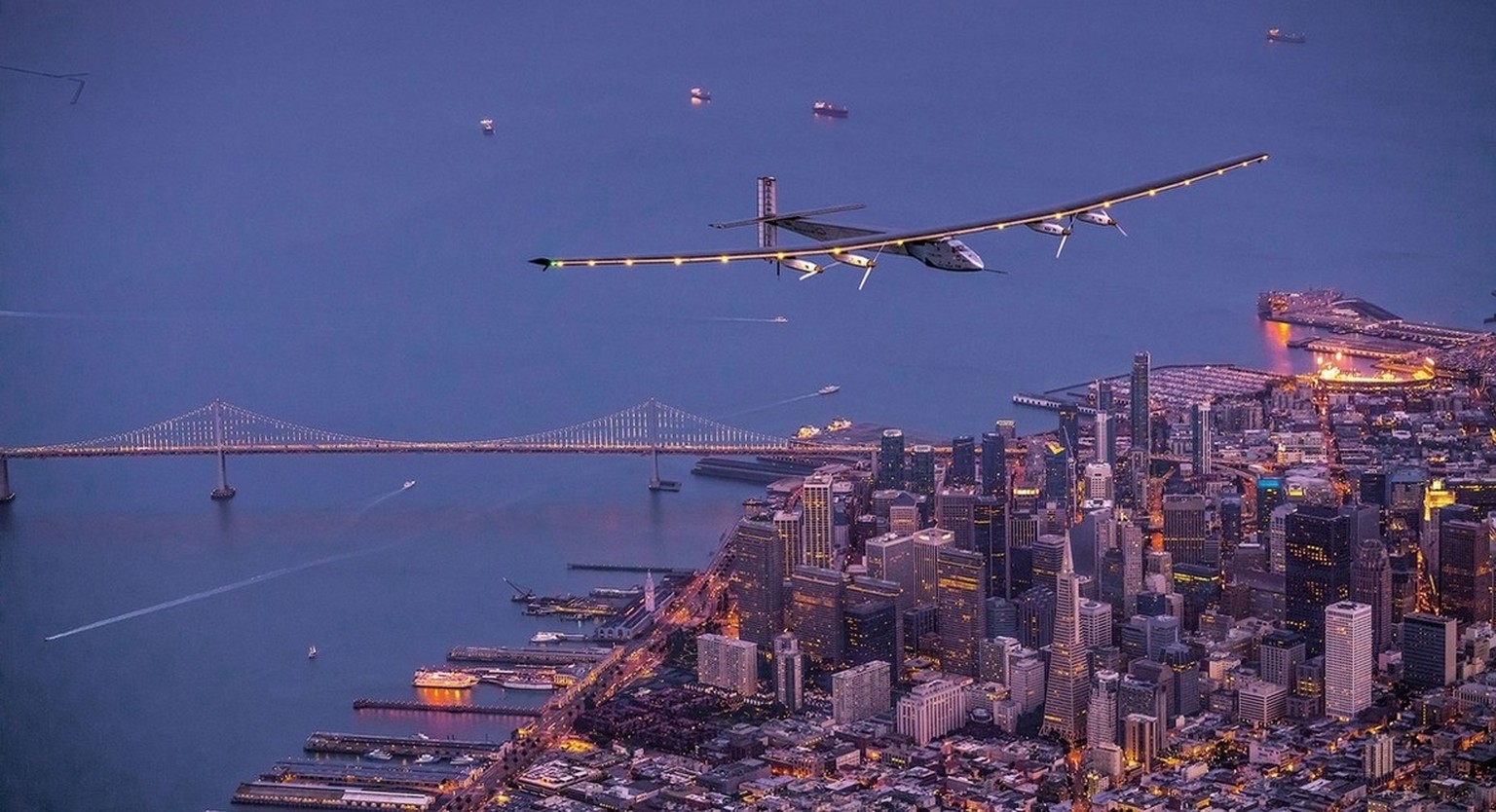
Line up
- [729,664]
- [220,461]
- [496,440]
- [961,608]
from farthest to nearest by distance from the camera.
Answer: [496,440], [220,461], [961,608], [729,664]

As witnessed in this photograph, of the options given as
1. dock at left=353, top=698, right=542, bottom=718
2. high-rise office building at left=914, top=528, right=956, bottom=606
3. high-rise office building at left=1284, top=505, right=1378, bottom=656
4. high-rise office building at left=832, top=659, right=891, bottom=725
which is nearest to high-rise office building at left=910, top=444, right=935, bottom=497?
high-rise office building at left=914, top=528, right=956, bottom=606

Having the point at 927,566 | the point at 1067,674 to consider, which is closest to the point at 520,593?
the point at 927,566

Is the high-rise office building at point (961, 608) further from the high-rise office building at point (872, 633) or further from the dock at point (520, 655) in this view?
the dock at point (520, 655)

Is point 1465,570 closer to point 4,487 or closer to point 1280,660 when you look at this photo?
point 1280,660

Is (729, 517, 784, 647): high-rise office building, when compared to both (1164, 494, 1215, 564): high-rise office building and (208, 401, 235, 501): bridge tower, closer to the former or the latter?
(1164, 494, 1215, 564): high-rise office building

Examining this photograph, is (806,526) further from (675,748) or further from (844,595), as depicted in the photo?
(675,748)
